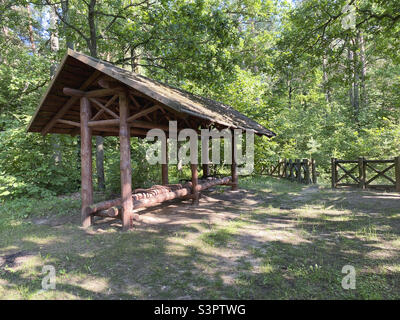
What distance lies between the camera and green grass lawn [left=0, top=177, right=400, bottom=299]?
324 cm

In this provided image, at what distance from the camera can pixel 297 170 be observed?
14.0 m

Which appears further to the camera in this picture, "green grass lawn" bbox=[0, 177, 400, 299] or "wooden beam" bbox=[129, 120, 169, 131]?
"wooden beam" bbox=[129, 120, 169, 131]

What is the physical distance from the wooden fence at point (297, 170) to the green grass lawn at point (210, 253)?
17.8ft

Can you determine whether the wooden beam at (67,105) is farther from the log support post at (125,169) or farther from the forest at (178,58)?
the forest at (178,58)

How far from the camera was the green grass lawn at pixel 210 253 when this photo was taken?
324cm

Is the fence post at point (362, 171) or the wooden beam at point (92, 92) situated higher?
the wooden beam at point (92, 92)

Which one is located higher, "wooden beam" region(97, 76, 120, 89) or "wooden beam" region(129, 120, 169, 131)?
"wooden beam" region(97, 76, 120, 89)

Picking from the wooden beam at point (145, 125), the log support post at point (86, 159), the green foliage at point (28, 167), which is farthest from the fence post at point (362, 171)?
the green foliage at point (28, 167)

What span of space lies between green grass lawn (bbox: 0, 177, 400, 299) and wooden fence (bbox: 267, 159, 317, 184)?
17.8ft

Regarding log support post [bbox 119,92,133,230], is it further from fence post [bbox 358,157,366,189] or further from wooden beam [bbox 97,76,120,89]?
fence post [bbox 358,157,366,189]

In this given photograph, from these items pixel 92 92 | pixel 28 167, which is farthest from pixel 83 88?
pixel 28 167

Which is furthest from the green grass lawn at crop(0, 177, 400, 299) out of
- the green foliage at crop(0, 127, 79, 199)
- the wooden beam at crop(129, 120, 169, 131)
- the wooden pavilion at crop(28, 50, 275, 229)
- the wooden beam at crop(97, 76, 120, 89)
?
the wooden beam at crop(97, 76, 120, 89)

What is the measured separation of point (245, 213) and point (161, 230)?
276 centimetres

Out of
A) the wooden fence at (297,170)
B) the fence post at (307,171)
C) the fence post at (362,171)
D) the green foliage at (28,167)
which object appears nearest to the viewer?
the green foliage at (28,167)
